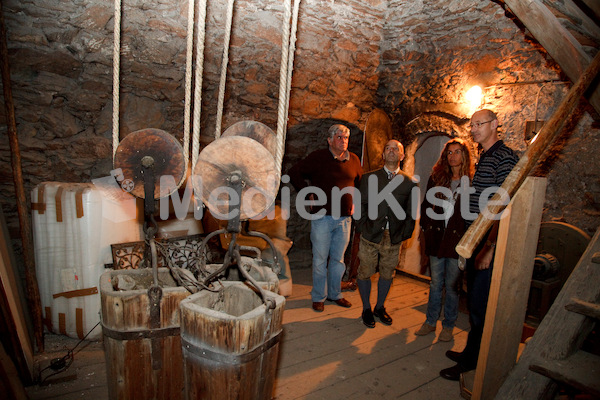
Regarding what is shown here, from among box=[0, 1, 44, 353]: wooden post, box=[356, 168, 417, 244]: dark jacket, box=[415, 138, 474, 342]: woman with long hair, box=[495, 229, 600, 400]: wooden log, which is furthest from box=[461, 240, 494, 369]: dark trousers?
box=[0, 1, 44, 353]: wooden post

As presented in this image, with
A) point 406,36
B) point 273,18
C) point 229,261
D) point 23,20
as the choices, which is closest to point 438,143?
point 406,36

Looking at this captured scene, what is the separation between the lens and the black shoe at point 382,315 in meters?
3.34

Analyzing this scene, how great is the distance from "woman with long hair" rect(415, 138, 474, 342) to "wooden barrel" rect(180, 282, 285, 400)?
1896 millimetres

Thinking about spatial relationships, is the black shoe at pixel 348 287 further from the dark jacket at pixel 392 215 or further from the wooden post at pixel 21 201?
the wooden post at pixel 21 201

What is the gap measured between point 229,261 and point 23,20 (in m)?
3.26

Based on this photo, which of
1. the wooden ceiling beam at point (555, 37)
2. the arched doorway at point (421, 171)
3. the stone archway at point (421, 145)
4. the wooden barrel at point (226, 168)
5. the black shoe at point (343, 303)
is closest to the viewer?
the wooden barrel at point (226, 168)

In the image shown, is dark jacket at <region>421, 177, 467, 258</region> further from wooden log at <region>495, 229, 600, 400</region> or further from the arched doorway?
the arched doorway

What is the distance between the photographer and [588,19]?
2.99m

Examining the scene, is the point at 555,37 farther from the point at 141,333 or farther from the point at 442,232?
the point at 141,333

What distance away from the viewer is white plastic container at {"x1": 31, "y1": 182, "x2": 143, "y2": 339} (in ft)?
9.02

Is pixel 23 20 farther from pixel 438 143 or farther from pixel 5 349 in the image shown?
pixel 438 143

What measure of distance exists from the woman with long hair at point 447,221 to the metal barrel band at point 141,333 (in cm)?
217

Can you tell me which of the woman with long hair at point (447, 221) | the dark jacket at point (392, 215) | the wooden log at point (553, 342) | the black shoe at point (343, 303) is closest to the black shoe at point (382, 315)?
the black shoe at point (343, 303)

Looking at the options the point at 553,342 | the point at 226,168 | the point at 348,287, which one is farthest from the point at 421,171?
the point at 226,168
